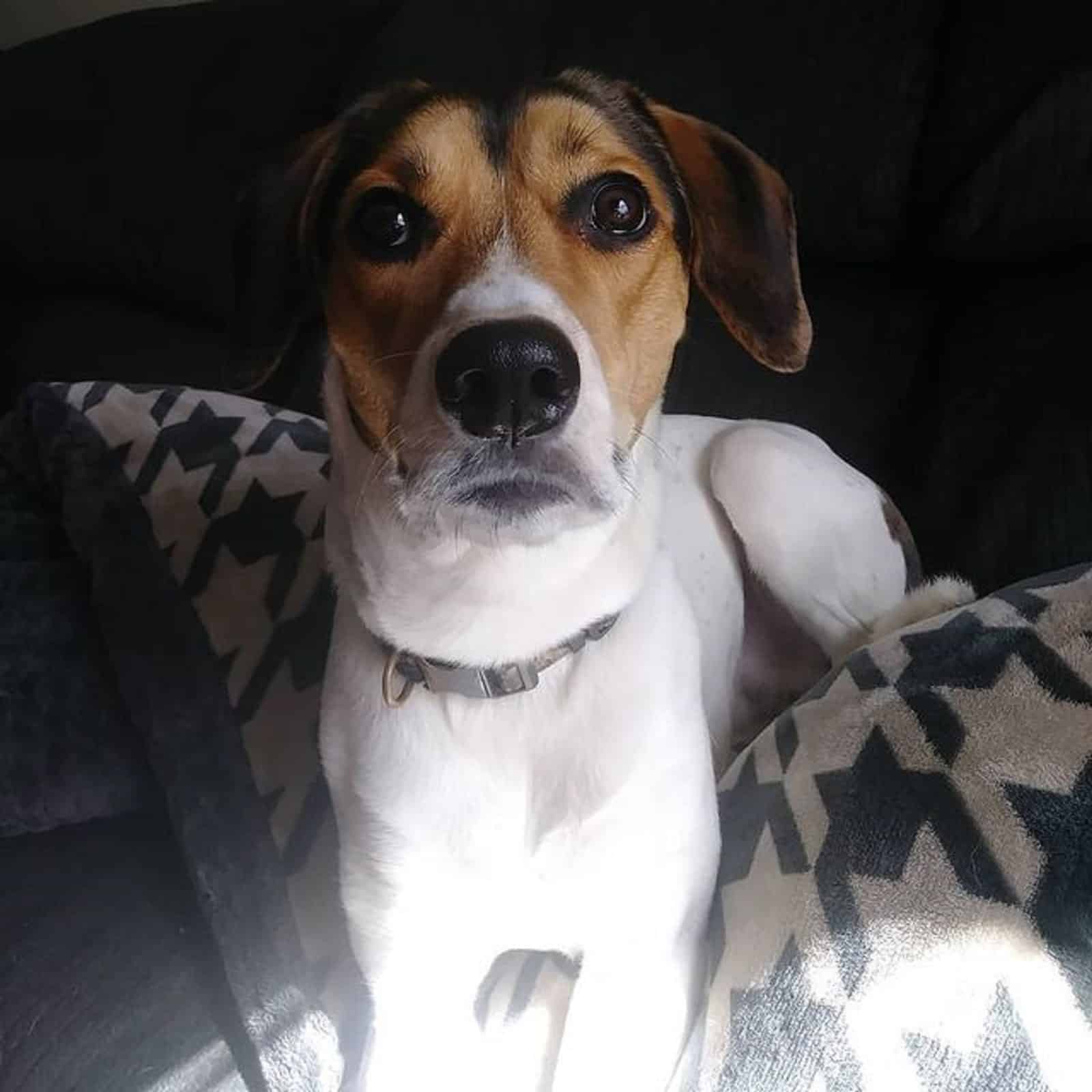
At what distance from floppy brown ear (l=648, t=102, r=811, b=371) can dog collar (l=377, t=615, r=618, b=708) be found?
0.32 metres

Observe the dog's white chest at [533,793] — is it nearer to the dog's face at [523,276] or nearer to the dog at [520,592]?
the dog at [520,592]

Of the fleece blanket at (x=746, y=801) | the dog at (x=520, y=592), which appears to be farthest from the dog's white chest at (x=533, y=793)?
the fleece blanket at (x=746, y=801)

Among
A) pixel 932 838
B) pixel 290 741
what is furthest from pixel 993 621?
pixel 290 741

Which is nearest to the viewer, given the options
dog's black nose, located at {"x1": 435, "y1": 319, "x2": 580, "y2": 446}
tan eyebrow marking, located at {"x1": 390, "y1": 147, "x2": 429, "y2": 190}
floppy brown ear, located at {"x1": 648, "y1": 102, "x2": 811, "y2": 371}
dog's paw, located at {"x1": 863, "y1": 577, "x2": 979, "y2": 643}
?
dog's black nose, located at {"x1": 435, "y1": 319, "x2": 580, "y2": 446}

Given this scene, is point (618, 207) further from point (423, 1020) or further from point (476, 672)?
point (423, 1020)

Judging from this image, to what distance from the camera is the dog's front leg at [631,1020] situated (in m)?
1.06

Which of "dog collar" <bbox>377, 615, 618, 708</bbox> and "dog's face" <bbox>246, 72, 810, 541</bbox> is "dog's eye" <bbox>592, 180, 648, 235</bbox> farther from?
"dog collar" <bbox>377, 615, 618, 708</bbox>

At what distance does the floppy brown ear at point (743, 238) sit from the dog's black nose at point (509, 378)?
0.33 meters

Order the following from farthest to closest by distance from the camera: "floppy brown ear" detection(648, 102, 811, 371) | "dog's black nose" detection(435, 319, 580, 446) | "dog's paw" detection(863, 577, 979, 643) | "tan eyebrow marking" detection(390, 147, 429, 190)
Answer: "dog's paw" detection(863, 577, 979, 643), "floppy brown ear" detection(648, 102, 811, 371), "tan eyebrow marking" detection(390, 147, 429, 190), "dog's black nose" detection(435, 319, 580, 446)

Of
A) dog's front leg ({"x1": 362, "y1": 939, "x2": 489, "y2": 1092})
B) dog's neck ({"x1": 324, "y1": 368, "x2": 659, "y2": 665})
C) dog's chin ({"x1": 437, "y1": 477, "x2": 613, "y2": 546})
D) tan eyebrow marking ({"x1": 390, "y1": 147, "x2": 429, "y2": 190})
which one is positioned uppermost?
tan eyebrow marking ({"x1": 390, "y1": 147, "x2": 429, "y2": 190})

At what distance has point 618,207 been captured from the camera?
1.01 metres

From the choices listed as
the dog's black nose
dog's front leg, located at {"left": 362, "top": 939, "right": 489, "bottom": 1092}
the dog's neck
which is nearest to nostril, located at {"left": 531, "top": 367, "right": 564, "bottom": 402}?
the dog's black nose

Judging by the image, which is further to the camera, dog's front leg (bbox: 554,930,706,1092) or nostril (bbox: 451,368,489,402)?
dog's front leg (bbox: 554,930,706,1092)

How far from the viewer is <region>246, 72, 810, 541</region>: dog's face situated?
0.85 meters
